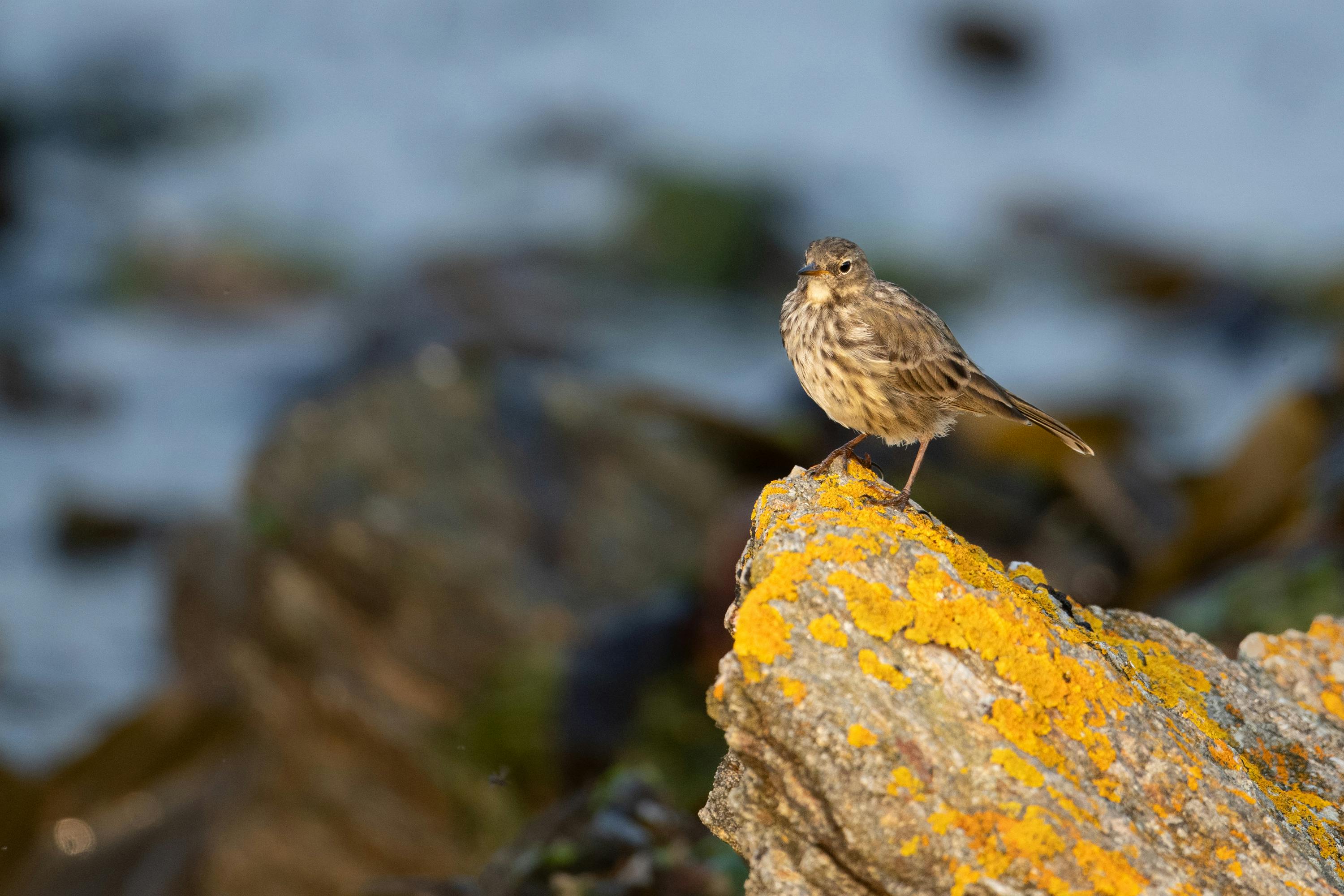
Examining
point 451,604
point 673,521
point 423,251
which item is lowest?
point 451,604

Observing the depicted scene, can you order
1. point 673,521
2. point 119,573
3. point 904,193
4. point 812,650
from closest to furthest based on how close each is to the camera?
point 812,650
point 673,521
point 119,573
point 904,193

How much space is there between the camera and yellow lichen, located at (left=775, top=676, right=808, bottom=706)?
12.6ft

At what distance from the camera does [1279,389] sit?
1689 cm

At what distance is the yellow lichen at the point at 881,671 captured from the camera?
3939mm

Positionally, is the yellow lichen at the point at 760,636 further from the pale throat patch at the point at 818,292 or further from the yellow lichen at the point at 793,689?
the pale throat patch at the point at 818,292

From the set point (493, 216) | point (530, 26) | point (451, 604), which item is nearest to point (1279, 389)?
point (451, 604)

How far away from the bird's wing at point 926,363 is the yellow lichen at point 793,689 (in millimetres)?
2458

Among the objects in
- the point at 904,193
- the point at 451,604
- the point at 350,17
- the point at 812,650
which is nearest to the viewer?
the point at 812,650

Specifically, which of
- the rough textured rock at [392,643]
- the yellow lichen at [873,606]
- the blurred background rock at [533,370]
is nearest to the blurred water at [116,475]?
the blurred background rock at [533,370]

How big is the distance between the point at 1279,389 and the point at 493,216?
14.0 meters

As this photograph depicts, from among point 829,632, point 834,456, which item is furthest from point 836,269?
A: point 829,632

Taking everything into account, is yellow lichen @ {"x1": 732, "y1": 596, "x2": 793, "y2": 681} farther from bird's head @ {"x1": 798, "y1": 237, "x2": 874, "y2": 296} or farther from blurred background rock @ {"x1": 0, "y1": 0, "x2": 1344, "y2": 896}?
bird's head @ {"x1": 798, "y1": 237, "x2": 874, "y2": 296}

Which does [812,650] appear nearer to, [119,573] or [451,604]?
[451,604]

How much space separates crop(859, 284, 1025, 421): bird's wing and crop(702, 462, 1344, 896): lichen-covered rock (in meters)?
1.63
